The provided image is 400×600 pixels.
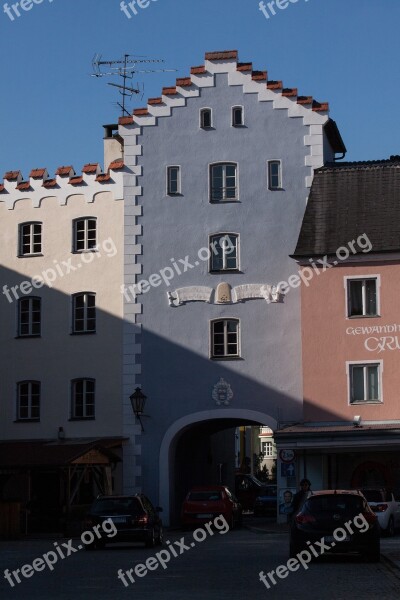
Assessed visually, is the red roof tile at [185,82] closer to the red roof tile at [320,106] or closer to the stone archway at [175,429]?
the red roof tile at [320,106]

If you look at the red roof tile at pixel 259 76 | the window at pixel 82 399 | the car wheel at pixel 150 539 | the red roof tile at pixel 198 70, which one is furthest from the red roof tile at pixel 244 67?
the car wheel at pixel 150 539

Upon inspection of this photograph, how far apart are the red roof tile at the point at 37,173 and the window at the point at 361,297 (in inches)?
487

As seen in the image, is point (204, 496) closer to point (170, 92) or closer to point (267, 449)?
point (170, 92)

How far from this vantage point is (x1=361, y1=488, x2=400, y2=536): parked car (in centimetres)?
3303

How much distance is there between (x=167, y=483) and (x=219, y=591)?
23.6 meters

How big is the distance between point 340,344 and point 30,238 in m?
12.5

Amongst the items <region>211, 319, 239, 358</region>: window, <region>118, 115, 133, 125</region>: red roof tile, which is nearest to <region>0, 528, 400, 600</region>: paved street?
<region>211, 319, 239, 358</region>: window

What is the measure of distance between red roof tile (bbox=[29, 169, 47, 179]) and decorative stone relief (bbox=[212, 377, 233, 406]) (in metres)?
10.4

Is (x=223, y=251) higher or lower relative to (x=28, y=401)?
higher

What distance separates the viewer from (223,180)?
1694 inches

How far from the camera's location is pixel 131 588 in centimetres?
1878

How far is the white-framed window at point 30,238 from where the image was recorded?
43906 mm

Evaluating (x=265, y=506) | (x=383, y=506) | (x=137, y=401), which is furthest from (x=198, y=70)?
(x=265, y=506)

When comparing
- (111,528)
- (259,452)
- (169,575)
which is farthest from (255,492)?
(259,452)
